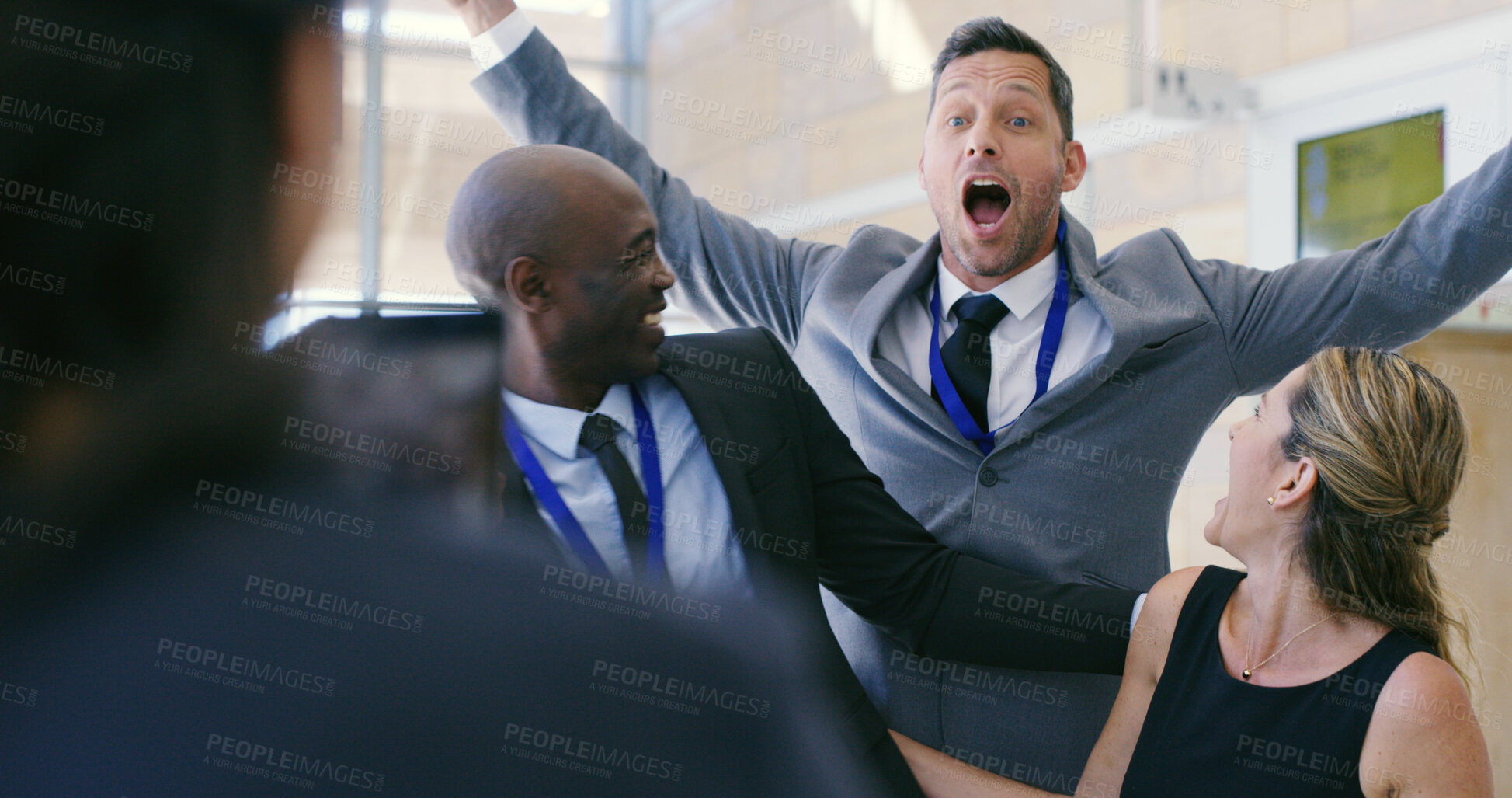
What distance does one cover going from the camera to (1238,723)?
4.70ft

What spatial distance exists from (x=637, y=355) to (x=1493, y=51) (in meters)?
2.94

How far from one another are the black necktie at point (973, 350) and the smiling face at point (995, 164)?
0.18 ft

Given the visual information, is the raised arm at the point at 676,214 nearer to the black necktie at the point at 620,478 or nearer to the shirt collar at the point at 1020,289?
the shirt collar at the point at 1020,289

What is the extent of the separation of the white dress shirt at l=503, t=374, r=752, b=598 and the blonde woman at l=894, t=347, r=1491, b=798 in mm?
382

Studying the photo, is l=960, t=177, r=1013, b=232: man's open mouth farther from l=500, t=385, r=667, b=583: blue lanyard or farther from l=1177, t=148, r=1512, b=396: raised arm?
l=500, t=385, r=667, b=583: blue lanyard

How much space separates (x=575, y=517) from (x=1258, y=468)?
0.95m

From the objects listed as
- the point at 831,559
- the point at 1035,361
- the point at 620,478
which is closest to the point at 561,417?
the point at 620,478

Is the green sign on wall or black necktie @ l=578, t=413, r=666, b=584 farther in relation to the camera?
the green sign on wall

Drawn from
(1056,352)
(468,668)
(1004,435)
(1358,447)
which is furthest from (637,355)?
(1358,447)

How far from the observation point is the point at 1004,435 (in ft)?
5.11

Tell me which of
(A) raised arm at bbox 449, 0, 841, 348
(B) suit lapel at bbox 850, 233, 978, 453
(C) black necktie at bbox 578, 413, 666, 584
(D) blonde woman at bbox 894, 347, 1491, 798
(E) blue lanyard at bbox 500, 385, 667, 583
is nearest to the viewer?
(E) blue lanyard at bbox 500, 385, 667, 583

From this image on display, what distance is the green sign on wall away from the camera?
3113mm

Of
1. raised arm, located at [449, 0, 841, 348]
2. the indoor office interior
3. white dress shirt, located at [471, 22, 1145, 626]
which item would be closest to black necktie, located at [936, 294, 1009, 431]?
white dress shirt, located at [471, 22, 1145, 626]

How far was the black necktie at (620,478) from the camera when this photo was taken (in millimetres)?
988
